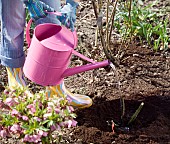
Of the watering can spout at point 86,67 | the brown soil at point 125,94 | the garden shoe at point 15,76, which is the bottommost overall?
the brown soil at point 125,94

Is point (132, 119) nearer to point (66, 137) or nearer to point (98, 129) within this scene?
point (98, 129)

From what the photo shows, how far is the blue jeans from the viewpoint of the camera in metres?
2.86

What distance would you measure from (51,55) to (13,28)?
34 cm

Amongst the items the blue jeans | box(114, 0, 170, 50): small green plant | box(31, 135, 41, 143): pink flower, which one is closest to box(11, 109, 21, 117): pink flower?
box(31, 135, 41, 143): pink flower

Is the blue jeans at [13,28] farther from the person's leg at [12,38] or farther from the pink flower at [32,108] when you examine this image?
the pink flower at [32,108]

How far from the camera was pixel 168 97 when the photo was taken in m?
3.22

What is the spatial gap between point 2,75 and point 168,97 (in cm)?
103

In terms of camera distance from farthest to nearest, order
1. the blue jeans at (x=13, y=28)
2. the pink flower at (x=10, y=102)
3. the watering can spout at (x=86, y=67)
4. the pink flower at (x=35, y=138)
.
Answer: the blue jeans at (x=13, y=28), the watering can spout at (x=86, y=67), the pink flower at (x=10, y=102), the pink flower at (x=35, y=138)

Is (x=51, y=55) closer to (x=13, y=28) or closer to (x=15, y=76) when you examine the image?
(x=13, y=28)

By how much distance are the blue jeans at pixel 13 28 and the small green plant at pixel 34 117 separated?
558 mm

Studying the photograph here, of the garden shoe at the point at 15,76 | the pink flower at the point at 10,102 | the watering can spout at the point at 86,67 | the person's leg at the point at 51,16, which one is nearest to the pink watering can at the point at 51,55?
the watering can spout at the point at 86,67

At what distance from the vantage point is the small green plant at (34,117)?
2355 millimetres

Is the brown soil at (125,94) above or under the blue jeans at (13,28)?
under

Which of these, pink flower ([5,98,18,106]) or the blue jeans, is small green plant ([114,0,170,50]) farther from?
pink flower ([5,98,18,106])
